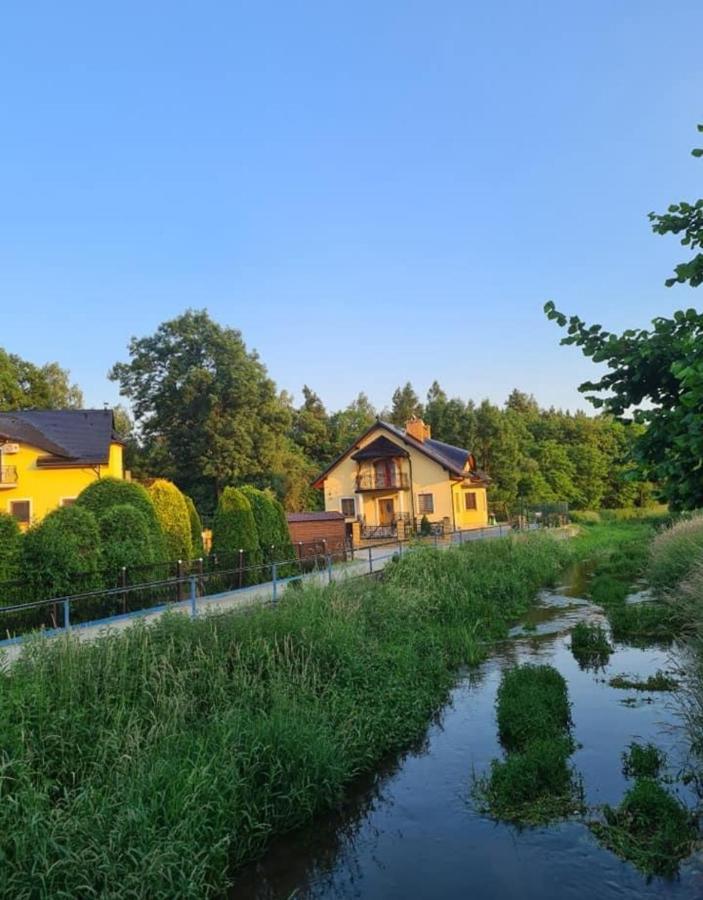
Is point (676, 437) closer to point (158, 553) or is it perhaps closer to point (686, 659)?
point (686, 659)

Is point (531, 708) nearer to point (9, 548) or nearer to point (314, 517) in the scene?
point (9, 548)

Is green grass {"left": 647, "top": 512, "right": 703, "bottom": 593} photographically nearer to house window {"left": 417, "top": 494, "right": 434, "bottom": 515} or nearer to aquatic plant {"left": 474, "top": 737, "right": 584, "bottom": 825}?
aquatic plant {"left": 474, "top": 737, "right": 584, "bottom": 825}

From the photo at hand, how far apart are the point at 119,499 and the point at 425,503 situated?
25090mm

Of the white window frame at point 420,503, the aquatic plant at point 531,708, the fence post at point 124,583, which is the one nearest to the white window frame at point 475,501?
the white window frame at point 420,503

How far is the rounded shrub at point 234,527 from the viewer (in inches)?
816

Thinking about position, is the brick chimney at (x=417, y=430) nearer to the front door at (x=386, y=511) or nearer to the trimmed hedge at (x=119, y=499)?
the front door at (x=386, y=511)

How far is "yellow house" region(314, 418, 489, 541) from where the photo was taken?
40.3m

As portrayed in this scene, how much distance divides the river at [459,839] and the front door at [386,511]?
31668 millimetres

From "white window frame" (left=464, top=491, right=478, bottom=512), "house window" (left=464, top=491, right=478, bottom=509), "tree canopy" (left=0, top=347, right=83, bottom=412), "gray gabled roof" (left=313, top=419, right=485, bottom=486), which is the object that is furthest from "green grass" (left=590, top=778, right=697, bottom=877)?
"tree canopy" (left=0, top=347, right=83, bottom=412)

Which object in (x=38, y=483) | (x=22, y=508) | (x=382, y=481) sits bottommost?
(x=22, y=508)

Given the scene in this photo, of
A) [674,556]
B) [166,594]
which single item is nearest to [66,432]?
[166,594]

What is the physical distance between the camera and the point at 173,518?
68.6 feet

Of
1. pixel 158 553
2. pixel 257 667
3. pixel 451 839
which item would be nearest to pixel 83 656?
pixel 257 667

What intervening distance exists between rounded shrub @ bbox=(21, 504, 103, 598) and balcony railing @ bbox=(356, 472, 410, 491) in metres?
27.4
